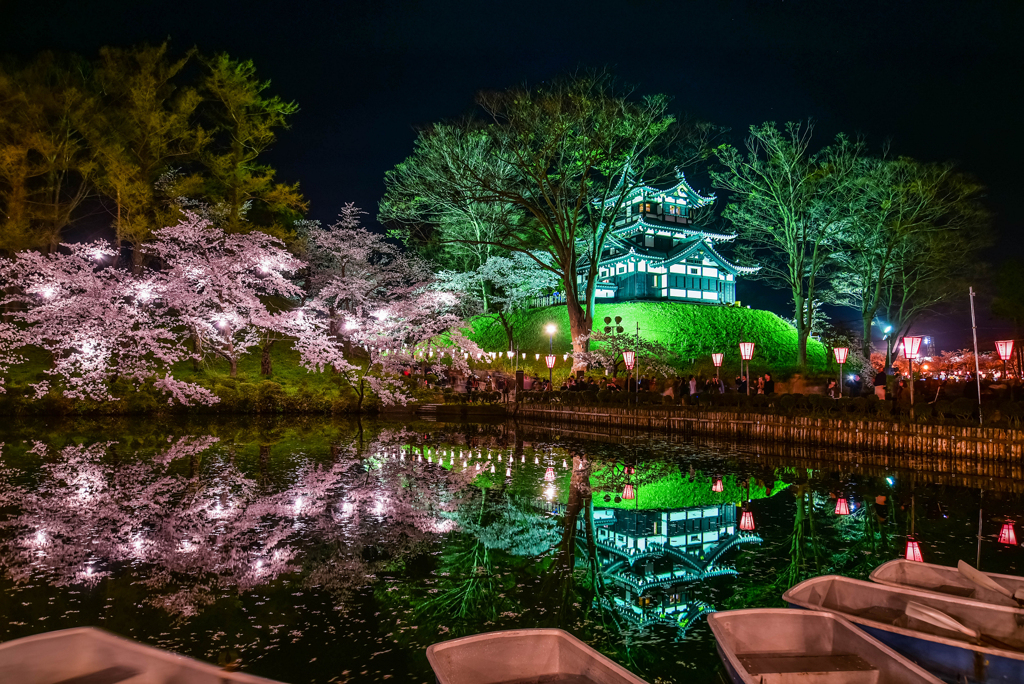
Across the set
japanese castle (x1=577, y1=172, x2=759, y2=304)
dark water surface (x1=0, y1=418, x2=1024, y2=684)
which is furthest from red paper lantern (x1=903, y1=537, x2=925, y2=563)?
japanese castle (x1=577, y1=172, x2=759, y2=304)

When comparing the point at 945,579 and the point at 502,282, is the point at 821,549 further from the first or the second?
the point at 502,282

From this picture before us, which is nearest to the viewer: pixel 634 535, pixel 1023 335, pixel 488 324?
pixel 634 535

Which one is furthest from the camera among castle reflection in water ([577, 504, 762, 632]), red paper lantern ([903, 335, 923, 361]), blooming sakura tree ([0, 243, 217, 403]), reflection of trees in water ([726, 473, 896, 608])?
blooming sakura tree ([0, 243, 217, 403])

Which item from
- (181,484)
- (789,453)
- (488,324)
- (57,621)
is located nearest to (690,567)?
(57,621)

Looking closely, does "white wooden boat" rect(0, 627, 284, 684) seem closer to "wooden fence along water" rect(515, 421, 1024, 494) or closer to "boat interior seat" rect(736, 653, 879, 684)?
"boat interior seat" rect(736, 653, 879, 684)

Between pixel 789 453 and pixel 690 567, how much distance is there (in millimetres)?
9877

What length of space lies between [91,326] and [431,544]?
21.8 m

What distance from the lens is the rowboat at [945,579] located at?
4.36m

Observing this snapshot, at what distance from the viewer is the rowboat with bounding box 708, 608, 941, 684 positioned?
3326 millimetres

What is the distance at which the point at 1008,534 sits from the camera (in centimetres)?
746

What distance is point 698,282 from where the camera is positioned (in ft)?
167

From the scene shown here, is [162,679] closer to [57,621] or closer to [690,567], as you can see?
[57,621]

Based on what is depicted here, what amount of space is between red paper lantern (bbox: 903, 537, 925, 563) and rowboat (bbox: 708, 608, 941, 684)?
337cm

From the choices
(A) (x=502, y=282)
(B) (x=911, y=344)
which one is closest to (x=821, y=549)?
(B) (x=911, y=344)
